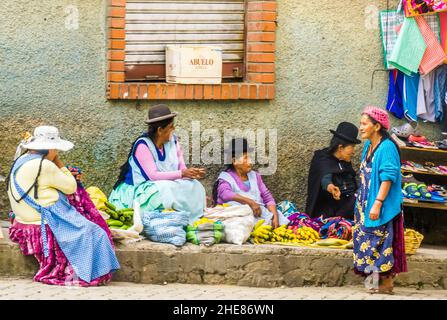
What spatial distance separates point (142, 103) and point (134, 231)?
157 cm

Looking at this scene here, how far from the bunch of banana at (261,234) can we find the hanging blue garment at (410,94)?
194 centimetres

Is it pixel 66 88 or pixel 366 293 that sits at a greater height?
pixel 66 88

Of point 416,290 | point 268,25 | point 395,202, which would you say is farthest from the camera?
point 268,25

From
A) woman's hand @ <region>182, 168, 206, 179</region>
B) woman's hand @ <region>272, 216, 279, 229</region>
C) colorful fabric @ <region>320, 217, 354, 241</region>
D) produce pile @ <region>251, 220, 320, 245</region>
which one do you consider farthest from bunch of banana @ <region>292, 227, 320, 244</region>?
woman's hand @ <region>182, 168, 206, 179</region>

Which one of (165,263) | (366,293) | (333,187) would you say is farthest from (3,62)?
(366,293)

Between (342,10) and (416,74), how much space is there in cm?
93

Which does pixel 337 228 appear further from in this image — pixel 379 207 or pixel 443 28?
pixel 443 28

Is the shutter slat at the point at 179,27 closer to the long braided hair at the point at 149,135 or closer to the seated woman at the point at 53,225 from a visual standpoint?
the long braided hair at the point at 149,135

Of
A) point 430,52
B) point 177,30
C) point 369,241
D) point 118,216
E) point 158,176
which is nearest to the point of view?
point 369,241

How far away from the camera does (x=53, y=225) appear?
28.4ft

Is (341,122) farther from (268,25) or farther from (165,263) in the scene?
(165,263)

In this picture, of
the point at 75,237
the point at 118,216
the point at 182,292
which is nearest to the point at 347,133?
the point at 118,216

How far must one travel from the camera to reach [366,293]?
29.8 ft

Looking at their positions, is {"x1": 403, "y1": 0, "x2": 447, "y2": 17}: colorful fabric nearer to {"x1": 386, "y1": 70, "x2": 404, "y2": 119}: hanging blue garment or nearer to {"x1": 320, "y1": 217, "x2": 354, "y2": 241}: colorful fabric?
{"x1": 386, "y1": 70, "x2": 404, "y2": 119}: hanging blue garment
